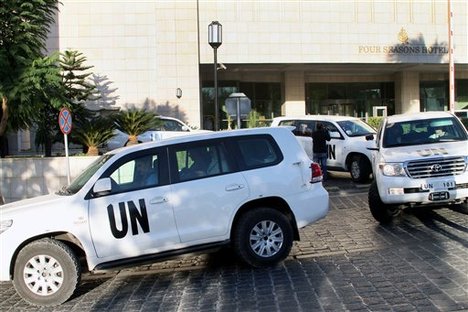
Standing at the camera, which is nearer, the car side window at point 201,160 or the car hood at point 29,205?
the car hood at point 29,205

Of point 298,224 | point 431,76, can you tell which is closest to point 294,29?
point 431,76

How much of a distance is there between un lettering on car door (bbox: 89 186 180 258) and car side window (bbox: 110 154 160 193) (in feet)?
0.33

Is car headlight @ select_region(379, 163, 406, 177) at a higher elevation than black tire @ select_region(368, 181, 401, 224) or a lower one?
higher

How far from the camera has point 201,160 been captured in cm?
677

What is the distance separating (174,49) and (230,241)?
87.0 ft

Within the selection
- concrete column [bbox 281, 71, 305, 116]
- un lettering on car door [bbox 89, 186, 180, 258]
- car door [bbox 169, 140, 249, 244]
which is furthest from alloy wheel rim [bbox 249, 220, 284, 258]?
concrete column [bbox 281, 71, 305, 116]

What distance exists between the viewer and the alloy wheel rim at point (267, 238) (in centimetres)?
680

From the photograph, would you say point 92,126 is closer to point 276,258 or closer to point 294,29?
point 276,258

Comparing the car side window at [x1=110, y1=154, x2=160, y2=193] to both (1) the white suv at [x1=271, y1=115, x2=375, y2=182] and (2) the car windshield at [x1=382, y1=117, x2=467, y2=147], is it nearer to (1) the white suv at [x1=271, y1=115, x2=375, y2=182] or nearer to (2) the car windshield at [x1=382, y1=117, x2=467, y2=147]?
(2) the car windshield at [x1=382, y1=117, x2=467, y2=147]

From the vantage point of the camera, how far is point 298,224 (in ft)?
22.8

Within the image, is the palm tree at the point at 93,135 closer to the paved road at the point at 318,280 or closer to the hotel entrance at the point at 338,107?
the paved road at the point at 318,280

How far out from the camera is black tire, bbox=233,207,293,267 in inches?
264

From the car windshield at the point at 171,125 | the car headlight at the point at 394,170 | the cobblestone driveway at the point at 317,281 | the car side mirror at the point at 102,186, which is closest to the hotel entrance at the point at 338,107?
the car windshield at the point at 171,125

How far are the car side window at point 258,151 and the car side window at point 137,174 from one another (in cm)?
111
